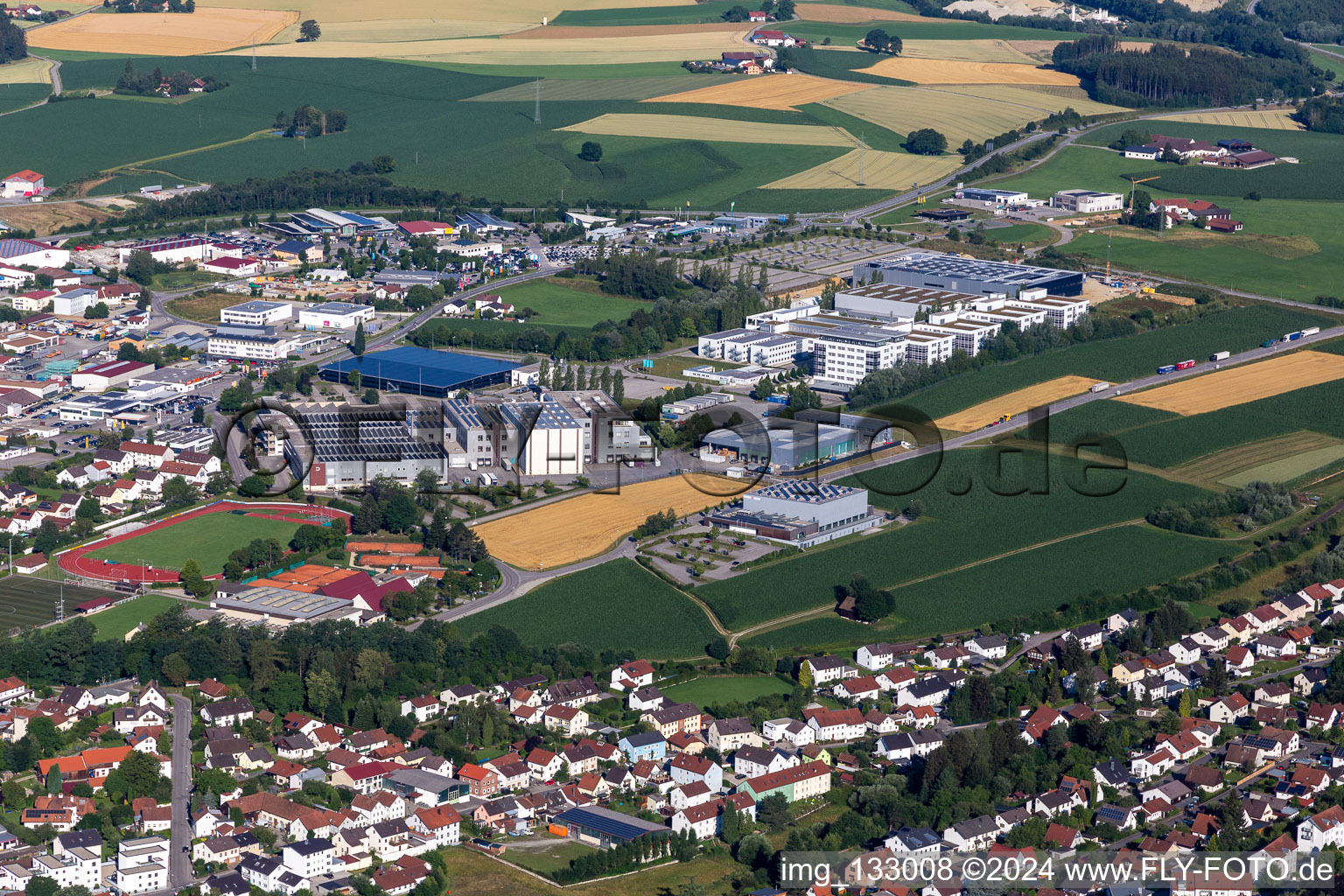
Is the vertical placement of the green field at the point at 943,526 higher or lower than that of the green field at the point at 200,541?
higher

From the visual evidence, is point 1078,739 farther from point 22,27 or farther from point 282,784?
point 22,27

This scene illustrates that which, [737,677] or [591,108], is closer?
[737,677]

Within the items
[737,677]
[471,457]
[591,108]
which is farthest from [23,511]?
[591,108]

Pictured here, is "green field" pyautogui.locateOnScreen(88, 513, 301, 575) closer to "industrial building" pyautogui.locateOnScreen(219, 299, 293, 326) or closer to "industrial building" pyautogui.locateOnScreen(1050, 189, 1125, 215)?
"industrial building" pyautogui.locateOnScreen(219, 299, 293, 326)

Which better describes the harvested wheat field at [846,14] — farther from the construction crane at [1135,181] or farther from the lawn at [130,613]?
the lawn at [130,613]

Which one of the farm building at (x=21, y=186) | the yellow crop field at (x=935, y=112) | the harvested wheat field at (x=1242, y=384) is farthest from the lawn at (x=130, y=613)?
the yellow crop field at (x=935, y=112)

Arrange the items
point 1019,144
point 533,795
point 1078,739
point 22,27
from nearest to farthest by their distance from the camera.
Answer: point 533,795
point 1078,739
point 1019,144
point 22,27

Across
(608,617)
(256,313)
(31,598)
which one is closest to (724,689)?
(608,617)
